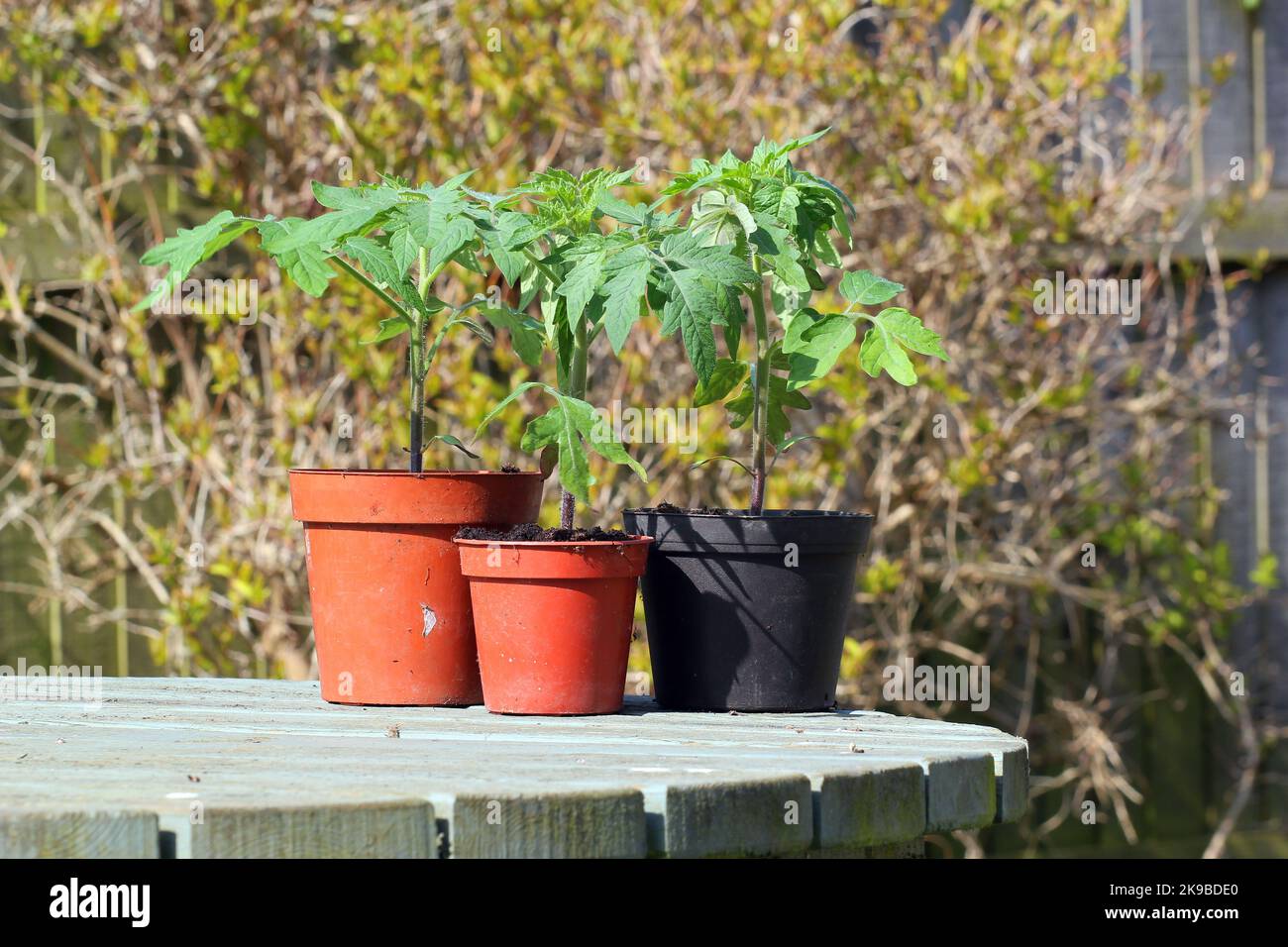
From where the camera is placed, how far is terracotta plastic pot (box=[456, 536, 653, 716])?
1924mm

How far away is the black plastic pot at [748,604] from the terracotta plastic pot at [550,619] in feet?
0.28

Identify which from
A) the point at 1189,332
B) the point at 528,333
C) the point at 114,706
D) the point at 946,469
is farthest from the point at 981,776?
the point at 1189,332

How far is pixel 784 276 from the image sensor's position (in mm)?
1992

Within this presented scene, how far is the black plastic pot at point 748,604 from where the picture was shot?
1988 millimetres

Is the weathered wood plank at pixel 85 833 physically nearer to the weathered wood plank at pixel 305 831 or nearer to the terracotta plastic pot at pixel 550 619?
the weathered wood plank at pixel 305 831


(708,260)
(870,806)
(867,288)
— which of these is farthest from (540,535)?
(870,806)

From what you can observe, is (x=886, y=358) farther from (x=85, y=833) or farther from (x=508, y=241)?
(x=85, y=833)

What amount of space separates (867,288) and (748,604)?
0.43m

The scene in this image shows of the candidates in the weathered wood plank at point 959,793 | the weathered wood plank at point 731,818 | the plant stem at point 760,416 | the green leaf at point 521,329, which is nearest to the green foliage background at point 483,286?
the green leaf at point 521,329

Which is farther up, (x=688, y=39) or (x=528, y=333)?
(x=688, y=39)

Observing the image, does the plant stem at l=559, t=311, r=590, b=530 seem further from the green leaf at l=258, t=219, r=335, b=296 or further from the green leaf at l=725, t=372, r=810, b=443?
the green leaf at l=258, t=219, r=335, b=296
